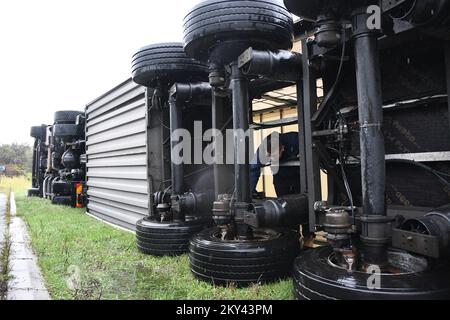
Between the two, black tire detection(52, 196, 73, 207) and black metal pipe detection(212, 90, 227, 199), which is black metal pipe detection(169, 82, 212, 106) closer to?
black metal pipe detection(212, 90, 227, 199)

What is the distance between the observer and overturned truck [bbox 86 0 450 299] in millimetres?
1976

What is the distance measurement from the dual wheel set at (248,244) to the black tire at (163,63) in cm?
1

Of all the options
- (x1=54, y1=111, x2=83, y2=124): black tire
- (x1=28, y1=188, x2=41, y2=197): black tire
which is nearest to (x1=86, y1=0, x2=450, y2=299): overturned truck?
(x1=54, y1=111, x2=83, y2=124): black tire

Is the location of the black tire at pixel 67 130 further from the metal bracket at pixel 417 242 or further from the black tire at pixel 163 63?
the metal bracket at pixel 417 242

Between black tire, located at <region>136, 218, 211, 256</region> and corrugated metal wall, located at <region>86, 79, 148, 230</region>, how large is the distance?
982 millimetres

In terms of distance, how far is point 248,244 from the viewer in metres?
2.72

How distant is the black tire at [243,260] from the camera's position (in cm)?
266

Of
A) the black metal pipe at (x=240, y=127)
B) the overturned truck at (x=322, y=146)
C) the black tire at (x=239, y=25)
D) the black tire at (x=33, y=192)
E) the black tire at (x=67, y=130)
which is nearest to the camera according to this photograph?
the overturned truck at (x=322, y=146)

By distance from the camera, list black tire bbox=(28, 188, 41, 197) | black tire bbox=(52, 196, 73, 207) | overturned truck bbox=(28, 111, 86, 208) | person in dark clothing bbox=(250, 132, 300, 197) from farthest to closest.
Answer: black tire bbox=(28, 188, 41, 197), black tire bbox=(52, 196, 73, 207), overturned truck bbox=(28, 111, 86, 208), person in dark clothing bbox=(250, 132, 300, 197)

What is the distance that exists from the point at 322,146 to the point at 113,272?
2132mm

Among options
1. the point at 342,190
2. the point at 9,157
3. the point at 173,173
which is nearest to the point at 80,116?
the point at 173,173

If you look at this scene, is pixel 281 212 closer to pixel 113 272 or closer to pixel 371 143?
pixel 371 143

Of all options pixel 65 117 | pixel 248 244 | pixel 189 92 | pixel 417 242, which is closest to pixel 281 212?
pixel 248 244

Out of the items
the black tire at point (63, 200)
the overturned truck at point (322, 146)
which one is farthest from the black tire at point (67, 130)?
the overturned truck at point (322, 146)
